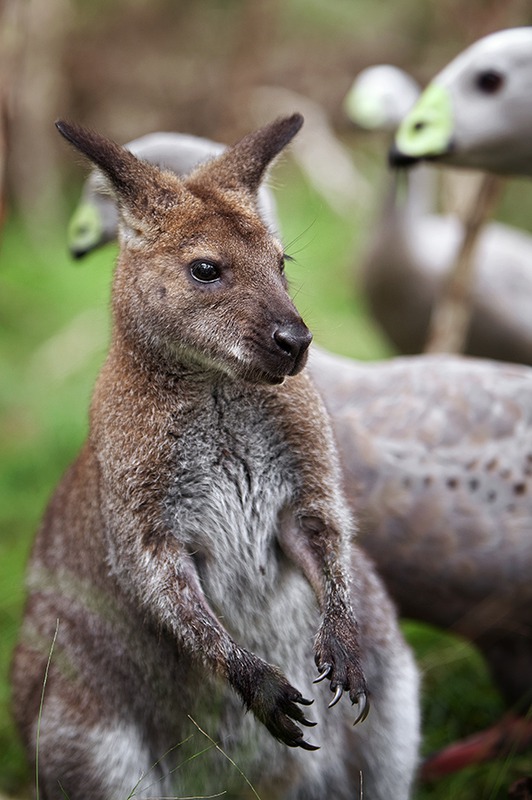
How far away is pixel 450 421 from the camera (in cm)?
361

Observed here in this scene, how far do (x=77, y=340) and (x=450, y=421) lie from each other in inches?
175

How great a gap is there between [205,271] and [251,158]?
41 cm

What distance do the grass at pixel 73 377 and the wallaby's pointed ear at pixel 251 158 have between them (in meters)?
0.19

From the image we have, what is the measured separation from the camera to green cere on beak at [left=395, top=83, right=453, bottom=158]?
3.81m

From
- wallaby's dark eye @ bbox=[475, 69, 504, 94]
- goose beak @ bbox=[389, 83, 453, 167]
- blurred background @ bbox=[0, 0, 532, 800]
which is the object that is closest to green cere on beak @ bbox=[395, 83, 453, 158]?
goose beak @ bbox=[389, 83, 453, 167]

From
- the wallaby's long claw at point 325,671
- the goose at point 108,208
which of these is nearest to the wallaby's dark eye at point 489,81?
the goose at point 108,208

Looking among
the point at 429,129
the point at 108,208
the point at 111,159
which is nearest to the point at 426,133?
the point at 429,129

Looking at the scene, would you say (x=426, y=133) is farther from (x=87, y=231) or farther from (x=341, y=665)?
(x=341, y=665)

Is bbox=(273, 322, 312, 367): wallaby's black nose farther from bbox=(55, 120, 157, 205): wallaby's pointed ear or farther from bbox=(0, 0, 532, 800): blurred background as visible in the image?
bbox=(0, 0, 532, 800): blurred background

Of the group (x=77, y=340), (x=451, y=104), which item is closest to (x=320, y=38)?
(x=77, y=340)

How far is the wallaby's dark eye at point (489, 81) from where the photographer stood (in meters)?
3.85

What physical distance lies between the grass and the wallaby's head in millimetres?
246

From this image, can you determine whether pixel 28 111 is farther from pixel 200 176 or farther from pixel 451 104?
pixel 200 176

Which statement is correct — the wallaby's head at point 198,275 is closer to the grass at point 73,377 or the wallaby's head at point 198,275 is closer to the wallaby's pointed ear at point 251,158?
the wallaby's pointed ear at point 251,158
